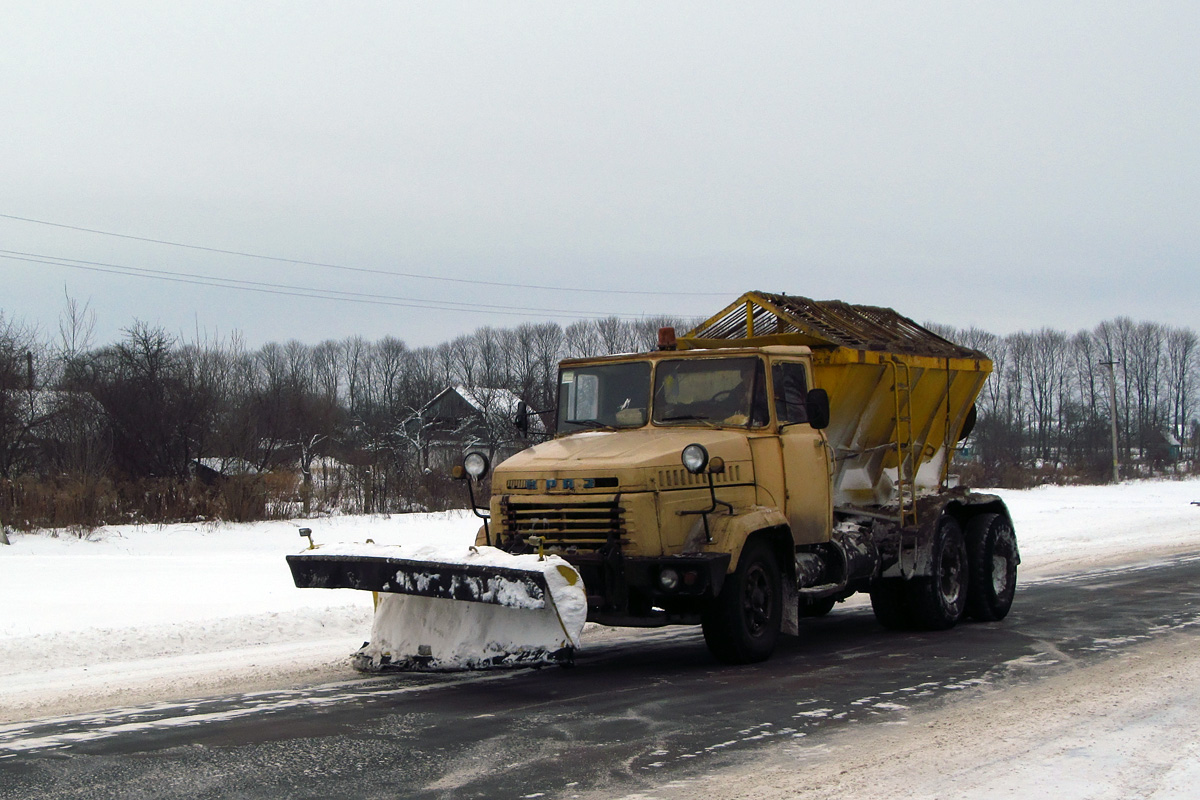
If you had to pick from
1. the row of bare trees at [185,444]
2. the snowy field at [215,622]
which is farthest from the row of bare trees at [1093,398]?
the snowy field at [215,622]

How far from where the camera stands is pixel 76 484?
66.4ft

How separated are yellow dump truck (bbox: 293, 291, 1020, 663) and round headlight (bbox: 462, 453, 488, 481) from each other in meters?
0.01

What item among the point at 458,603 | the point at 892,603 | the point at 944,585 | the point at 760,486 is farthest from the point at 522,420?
the point at 944,585

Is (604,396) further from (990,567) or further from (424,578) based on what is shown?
(990,567)

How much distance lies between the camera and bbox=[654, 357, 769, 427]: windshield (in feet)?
28.8

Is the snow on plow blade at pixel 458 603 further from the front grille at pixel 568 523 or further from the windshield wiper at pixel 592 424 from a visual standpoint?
the windshield wiper at pixel 592 424

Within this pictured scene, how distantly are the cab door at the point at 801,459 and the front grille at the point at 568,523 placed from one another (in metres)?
1.69

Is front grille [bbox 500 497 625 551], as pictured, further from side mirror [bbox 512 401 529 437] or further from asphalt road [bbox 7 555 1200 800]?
side mirror [bbox 512 401 529 437]

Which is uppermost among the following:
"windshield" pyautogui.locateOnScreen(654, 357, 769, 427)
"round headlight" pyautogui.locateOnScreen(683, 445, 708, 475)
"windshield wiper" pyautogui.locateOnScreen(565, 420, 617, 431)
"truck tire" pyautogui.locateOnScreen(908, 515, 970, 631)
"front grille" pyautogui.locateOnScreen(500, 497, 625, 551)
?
"windshield" pyautogui.locateOnScreen(654, 357, 769, 427)

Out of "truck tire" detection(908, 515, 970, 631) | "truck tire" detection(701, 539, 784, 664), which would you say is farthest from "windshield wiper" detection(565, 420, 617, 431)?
"truck tire" detection(908, 515, 970, 631)

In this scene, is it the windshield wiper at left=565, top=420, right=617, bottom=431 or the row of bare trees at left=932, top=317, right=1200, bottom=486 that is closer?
the windshield wiper at left=565, top=420, right=617, bottom=431

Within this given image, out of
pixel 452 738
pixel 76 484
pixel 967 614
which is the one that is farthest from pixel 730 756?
pixel 76 484

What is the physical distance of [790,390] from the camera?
909cm

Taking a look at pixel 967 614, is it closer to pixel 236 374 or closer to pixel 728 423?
pixel 728 423
